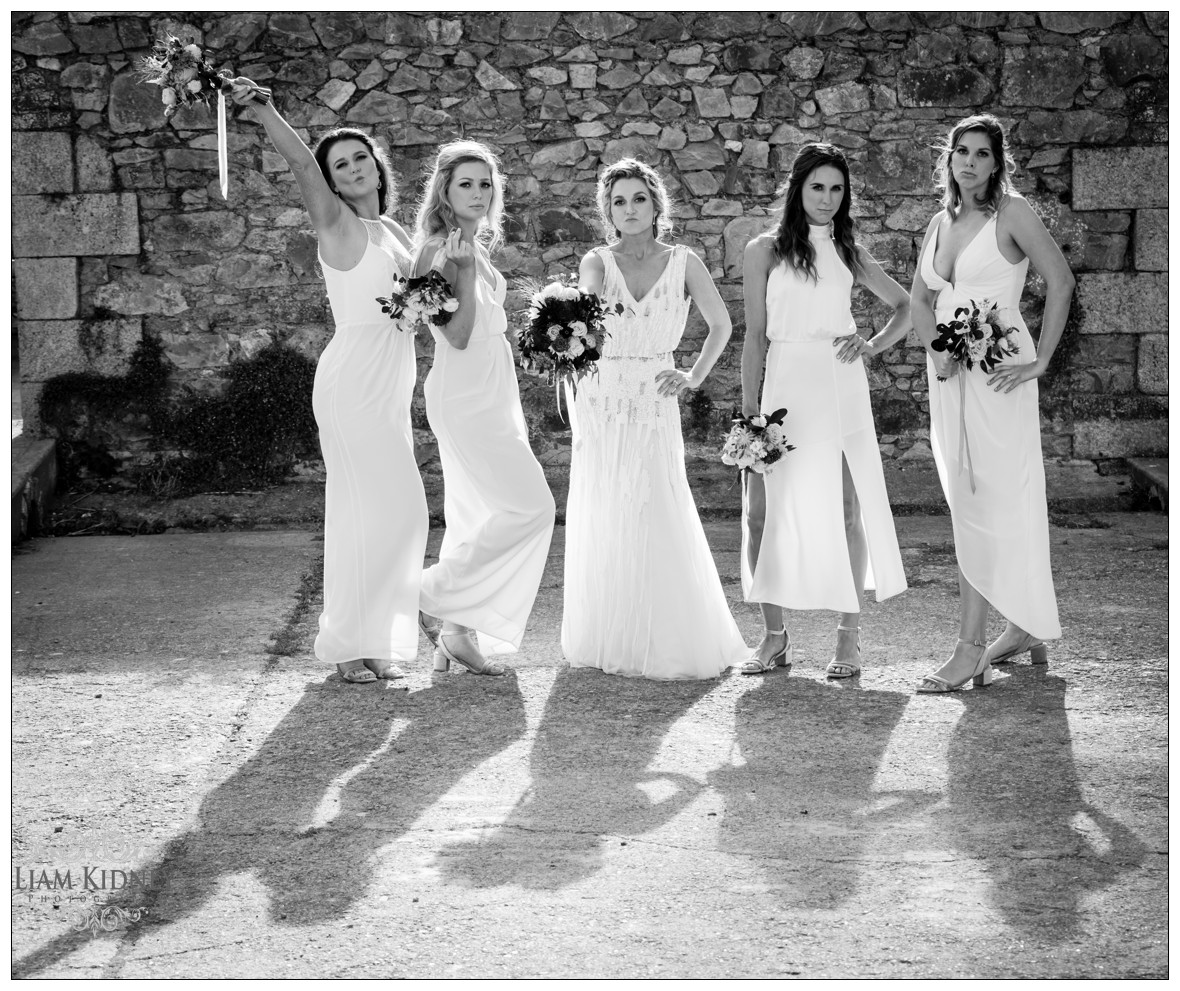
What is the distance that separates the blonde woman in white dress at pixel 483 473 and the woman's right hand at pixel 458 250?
0.03m

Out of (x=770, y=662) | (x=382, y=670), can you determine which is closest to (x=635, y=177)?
(x=770, y=662)

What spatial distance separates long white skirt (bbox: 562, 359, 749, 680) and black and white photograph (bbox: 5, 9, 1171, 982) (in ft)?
0.06

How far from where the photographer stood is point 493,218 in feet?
18.2

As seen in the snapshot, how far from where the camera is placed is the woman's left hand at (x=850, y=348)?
17.7 ft

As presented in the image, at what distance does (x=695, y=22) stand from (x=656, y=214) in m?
4.42

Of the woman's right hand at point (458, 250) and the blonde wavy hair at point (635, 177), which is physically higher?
the blonde wavy hair at point (635, 177)

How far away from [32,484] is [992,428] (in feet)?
20.8

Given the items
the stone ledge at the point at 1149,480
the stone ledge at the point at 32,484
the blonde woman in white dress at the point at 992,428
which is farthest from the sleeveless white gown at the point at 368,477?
the stone ledge at the point at 1149,480

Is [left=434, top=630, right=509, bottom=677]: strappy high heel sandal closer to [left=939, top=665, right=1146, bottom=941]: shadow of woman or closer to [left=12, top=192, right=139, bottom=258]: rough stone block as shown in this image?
[left=939, top=665, right=1146, bottom=941]: shadow of woman

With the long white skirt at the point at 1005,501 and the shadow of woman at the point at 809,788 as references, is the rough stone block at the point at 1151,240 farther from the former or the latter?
A: the shadow of woman at the point at 809,788

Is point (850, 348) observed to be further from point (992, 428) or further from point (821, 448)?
point (992, 428)

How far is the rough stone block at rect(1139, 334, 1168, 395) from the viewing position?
378 inches

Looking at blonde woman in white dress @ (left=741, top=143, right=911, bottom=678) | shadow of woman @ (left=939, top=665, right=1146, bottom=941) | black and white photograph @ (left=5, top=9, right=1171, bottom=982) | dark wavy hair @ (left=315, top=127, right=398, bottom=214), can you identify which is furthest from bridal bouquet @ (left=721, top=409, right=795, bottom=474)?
dark wavy hair @ (left=315, top=127, right=398, bottom=214)

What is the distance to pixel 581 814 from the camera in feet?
12.9
